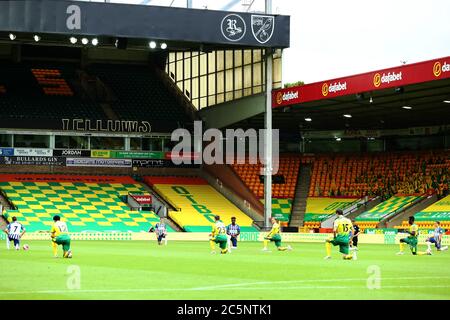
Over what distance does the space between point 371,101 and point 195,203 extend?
18004 mm

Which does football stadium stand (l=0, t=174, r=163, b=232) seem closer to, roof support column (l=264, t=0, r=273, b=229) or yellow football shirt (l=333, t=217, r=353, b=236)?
roof support column (l=264, t=0, r=273, b=229)

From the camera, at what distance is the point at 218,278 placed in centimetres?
2389

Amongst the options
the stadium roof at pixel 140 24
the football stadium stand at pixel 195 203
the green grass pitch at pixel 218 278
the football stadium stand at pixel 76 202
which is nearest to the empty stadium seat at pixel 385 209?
the football stadium stand at pixel 195 203

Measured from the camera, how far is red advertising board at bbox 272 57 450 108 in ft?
162

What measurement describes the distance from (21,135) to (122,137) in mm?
8105

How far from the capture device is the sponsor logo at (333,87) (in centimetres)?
5693

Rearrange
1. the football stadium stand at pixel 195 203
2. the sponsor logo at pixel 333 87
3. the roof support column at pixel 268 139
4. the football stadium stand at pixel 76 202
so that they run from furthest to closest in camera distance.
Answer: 1. the football stadium stand at pixel 195 203
2. the football stadium stand at pixel 76 202
3. the roof support column at pixel 268 139
4. the sponsor logo at pixel 333 87

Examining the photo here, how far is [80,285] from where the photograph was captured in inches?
817

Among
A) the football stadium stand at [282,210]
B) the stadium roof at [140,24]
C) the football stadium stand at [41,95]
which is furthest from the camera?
the football stadium stand at [41,95]

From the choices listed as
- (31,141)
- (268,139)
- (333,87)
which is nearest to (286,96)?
(268,139)

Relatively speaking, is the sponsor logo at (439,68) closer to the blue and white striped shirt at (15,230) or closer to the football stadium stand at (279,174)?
the blue and white striped shirt at (15,230)

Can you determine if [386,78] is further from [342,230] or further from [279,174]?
[279,174]

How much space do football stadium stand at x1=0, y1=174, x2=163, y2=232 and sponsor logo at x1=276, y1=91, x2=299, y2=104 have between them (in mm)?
12991

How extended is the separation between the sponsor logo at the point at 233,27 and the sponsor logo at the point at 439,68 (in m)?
15.5
